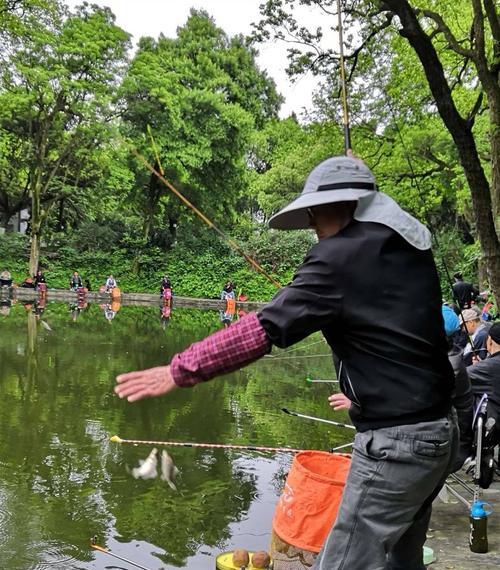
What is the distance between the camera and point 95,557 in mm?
4594

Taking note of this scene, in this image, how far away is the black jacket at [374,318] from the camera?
2020 millimetres

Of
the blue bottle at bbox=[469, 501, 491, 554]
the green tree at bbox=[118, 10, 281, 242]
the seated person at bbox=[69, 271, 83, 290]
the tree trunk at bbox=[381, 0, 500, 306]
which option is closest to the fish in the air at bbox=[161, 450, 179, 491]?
the blue bottle at bbox=[469, 501, 491, 554]

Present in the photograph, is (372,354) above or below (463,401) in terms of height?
above

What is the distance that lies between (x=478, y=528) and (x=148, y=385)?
294 centimetres

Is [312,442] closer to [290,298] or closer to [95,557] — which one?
[95,557]

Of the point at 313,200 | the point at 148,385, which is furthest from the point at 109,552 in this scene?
the point at 313,200

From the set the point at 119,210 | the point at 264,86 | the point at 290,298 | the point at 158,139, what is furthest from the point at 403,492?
the point at 264,86

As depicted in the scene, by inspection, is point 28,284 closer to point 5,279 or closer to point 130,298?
point 5,279

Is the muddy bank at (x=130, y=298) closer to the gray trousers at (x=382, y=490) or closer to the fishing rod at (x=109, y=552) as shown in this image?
the fishing rod at (x=109, y=552)

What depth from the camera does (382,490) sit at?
6.81 feet

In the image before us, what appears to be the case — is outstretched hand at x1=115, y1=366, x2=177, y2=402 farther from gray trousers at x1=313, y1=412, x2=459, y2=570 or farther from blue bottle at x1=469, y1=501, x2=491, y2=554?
blue bottle at x1=469, y1=501, x2=491, y2=554

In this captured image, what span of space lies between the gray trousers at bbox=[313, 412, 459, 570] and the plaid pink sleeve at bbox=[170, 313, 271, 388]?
0.48 metres

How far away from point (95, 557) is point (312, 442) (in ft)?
11.7

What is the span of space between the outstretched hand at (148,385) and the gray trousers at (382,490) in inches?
25.7
